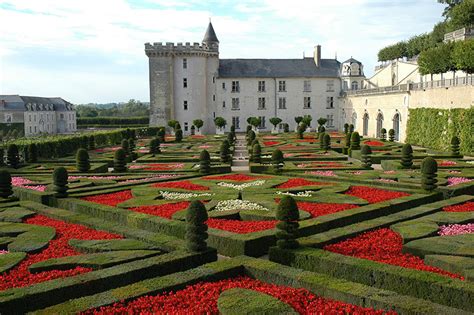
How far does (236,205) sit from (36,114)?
6954 cm

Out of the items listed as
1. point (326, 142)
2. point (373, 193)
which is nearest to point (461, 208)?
point (373, 193)

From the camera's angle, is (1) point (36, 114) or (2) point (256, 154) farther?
(1) point (36, 114)

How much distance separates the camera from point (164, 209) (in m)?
13.9

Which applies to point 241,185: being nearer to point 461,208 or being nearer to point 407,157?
point 461,208

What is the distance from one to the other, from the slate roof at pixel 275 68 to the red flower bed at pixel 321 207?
4776 cm

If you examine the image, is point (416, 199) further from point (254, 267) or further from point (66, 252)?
point (66, 252)

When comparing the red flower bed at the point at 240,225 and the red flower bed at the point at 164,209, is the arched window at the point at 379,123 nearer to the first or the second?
the red flower bed at the point at 164,209

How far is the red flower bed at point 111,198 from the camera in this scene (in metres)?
15.1

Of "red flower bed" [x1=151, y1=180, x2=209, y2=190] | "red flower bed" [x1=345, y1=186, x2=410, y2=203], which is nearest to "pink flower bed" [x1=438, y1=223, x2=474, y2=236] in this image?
"red flower bed" [x1=345, y1=186, x2=410, y2=203]

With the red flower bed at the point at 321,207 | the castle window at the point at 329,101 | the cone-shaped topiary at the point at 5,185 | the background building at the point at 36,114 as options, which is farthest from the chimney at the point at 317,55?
the cone-shaped topiary at the point at 5,185

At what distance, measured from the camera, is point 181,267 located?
30.9ft

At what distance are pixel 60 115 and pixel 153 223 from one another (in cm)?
7766

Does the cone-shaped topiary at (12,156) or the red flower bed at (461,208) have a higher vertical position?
the cone-shaped topiary at (12,156)

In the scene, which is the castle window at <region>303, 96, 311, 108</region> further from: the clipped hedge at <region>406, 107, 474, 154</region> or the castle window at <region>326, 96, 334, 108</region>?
the clipped hedge at <region>406, 107, 474, 154</region>
